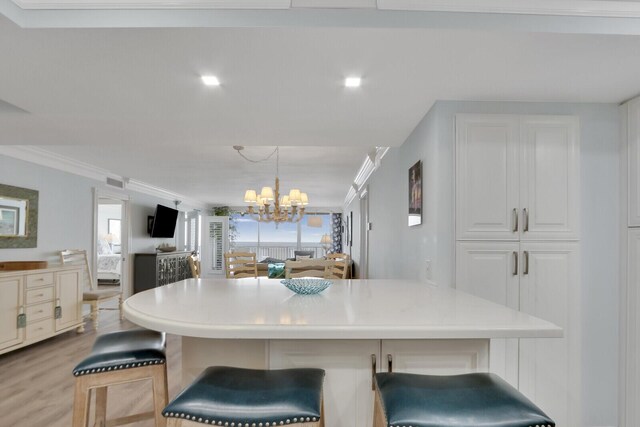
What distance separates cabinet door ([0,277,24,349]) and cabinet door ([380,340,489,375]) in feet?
13.1

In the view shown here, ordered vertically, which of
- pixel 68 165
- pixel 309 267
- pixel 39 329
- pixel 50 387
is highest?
pixel 68 165

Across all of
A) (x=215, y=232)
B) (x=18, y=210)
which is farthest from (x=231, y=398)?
(x=215, y=232)

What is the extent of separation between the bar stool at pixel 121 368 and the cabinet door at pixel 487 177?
1.78 metres

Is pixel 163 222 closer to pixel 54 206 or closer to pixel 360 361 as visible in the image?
pixel 54 206

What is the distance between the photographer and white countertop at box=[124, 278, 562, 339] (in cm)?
115

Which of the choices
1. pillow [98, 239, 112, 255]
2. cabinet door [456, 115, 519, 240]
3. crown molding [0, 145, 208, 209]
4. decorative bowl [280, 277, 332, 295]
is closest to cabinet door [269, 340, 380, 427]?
decorative bowl [280, 277, 332, 295]

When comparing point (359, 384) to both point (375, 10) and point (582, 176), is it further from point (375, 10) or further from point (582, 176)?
point (582, 176)

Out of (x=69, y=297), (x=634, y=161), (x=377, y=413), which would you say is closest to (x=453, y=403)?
(x=377, y=413)

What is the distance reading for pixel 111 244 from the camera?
999 cm

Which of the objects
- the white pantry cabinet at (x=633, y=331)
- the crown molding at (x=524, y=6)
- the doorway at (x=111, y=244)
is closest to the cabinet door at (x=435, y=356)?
the crown molding at (x=524, y=6)

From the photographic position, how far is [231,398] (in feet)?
3.43

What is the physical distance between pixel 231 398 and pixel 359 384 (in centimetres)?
53

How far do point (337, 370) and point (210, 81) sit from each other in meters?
1.62

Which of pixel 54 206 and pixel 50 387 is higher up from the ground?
pixel 54 206
